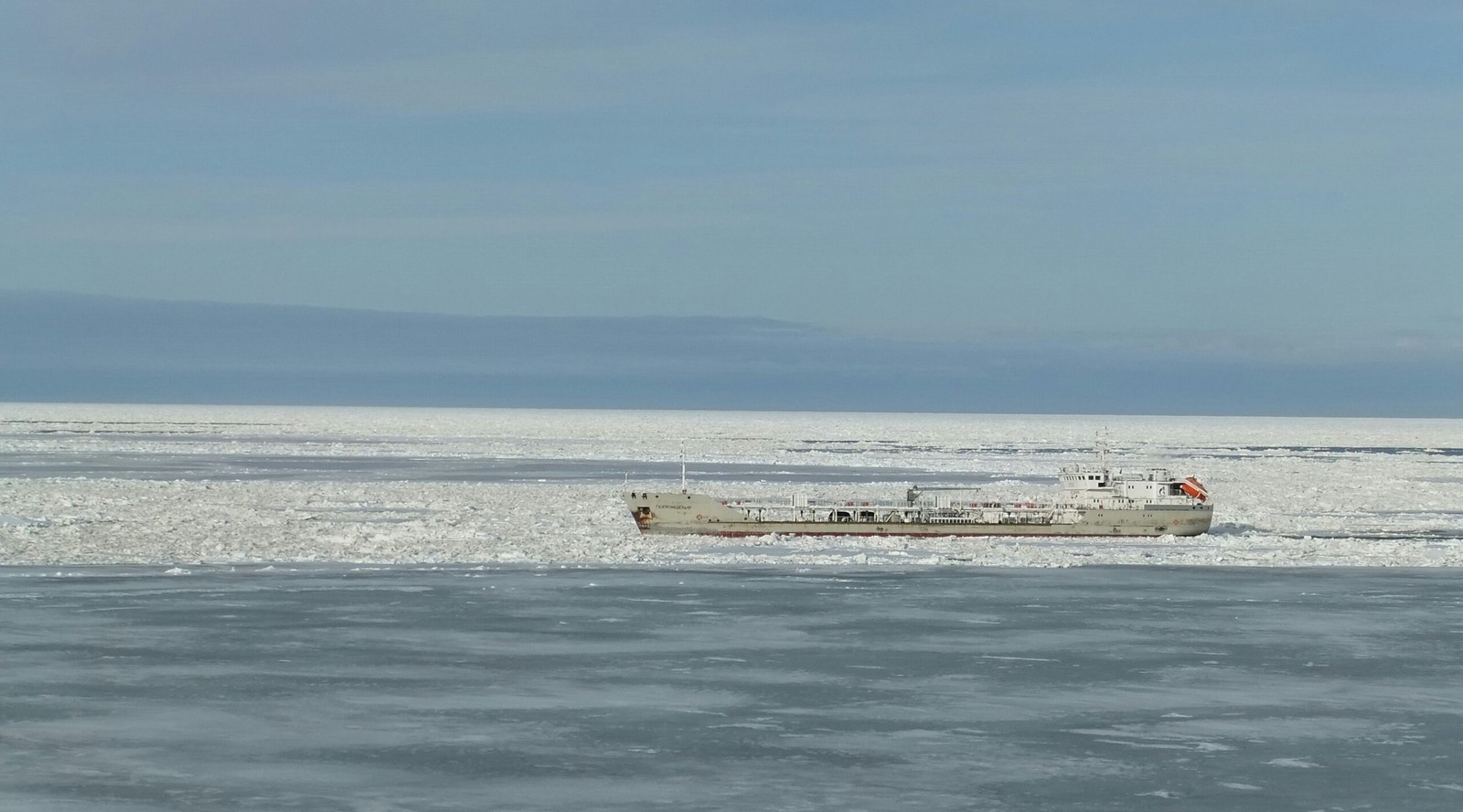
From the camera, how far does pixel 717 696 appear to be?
729 inches

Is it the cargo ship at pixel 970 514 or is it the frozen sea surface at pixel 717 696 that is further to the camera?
the cargo ship at pixel 970 514

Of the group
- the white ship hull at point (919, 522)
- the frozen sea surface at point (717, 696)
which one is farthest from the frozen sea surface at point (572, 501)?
the frozen sea surface at point (717, 696)

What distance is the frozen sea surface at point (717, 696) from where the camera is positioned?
14.3 m

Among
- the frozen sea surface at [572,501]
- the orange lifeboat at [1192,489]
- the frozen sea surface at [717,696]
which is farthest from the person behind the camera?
the orange lifeboat at [1192,489]

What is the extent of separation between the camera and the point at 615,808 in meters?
13.5

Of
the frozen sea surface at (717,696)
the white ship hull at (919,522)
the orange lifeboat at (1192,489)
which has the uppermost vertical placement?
the orange lifeboat at (1192,489)

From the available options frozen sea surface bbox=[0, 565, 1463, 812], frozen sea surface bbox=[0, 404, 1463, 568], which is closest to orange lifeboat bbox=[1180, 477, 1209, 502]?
frozen sea surface bbox=[0, 404, 1463, 568]

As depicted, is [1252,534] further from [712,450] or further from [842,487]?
[712,450]

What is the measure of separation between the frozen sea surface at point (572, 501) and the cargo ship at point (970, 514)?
107 cm

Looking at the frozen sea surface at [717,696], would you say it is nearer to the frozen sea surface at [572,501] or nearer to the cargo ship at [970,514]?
the frozen sea surface at [572,501]

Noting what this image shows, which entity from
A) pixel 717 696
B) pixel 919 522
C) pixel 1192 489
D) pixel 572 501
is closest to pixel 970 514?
pixel 919 522

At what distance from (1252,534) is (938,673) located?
2461 cm

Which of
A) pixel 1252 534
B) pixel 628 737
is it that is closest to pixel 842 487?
pixel 1252 534

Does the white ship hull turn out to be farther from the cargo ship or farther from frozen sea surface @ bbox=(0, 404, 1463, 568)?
frozen sea surface @ bbox=(0, 404, 1463, 568)
